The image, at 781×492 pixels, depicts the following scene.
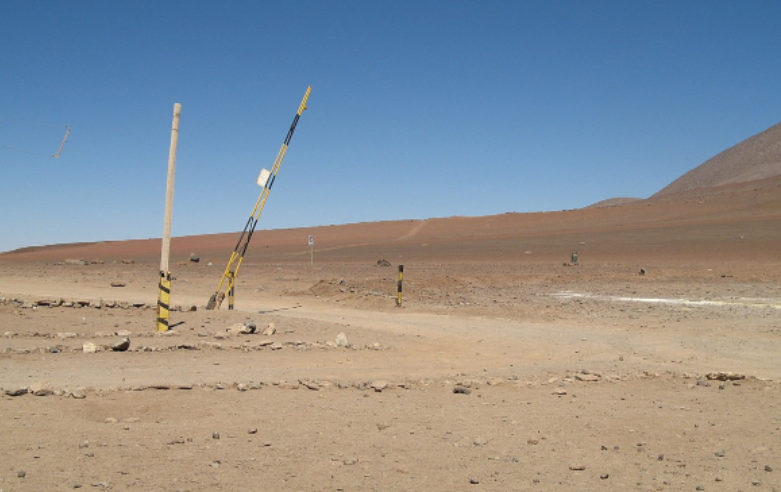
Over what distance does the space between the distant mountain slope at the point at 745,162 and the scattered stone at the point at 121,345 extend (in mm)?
156276

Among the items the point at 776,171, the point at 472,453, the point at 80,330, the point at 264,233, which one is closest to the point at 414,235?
the point at 264,233

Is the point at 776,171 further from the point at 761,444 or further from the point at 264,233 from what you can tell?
the point at 761,444

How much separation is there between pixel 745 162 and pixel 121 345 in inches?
7482

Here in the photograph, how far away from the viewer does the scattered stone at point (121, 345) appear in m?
10.5

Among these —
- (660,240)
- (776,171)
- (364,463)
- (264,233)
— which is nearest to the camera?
(364,463)

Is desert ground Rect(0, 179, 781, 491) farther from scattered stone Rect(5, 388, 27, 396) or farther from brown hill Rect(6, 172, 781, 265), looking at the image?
brown hill Rect(6, 172, 781, 265)

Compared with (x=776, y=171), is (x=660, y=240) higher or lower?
lower

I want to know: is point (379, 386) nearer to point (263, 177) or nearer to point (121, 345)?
point (121, 345)

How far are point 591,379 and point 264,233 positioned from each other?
99.8 m

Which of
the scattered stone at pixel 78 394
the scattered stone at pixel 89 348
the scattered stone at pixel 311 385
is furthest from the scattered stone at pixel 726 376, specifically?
the scattered stone at pixel 89 348

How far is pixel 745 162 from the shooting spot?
17638 centimetres

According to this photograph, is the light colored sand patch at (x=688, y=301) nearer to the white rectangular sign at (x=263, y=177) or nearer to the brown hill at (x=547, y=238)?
the white rectangular sign at (x=263, y=177)

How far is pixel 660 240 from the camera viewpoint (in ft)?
181

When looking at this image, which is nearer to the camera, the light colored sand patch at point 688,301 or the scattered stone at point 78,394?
the scattered stone at point 78,394
